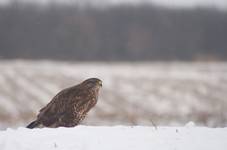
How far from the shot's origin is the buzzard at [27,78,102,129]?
7465 mm

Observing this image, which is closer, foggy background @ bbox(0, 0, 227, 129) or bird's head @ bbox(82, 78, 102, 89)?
bird's head @ bbox(82, 78, 102, 89)

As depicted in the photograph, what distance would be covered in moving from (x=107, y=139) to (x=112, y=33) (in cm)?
7849

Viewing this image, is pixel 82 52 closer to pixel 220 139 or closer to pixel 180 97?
pixel 180 97

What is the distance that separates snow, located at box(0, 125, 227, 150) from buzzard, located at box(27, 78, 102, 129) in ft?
2.12

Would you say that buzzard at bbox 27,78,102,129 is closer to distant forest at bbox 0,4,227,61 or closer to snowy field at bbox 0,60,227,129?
snowy field at bbox 0,60,227,129

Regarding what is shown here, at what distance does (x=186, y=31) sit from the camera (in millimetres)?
87875

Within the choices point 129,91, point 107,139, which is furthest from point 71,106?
point 129,91

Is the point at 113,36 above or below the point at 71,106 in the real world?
above

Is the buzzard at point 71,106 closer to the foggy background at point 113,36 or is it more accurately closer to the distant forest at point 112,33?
the foggy background at point 113,36

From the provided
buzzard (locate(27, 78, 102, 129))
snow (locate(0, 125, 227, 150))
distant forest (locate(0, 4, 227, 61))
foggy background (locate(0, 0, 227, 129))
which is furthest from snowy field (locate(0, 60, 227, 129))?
distant forest (locate(0, 4, 227, 61))

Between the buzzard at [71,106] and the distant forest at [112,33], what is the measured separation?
6554 cm

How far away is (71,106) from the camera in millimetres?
7457

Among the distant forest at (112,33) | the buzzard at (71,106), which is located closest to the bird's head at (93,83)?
the buzzard at (71,106)

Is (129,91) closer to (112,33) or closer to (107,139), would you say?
(107,139)
